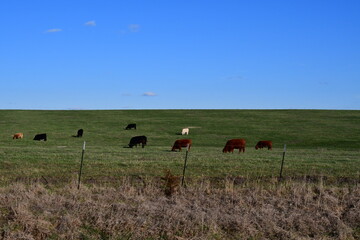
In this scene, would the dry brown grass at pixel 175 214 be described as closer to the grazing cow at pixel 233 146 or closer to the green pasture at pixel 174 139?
the green pasture at pixel 174 139

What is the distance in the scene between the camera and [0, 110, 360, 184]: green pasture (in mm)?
22656

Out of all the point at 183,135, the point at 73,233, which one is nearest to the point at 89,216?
the point at 73,233

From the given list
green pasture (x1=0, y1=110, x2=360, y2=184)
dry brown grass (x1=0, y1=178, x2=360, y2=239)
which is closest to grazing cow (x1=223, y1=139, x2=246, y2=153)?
green pasture (x1=0, y1=110, x2=360, y2=184)

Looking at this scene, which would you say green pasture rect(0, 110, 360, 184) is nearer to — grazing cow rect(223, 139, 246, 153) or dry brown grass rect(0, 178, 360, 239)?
grazing cow rect(223, 139, 246, 153)

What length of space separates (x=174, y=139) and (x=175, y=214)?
37.2 m

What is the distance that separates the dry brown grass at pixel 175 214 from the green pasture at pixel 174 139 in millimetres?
5085

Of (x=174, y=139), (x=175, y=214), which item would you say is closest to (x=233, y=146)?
(x=174, y=139)

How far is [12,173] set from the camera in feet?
70.8

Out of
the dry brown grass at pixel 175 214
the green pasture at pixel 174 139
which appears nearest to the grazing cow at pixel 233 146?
the green pasture at pixel 174 139

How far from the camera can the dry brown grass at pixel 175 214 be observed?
40.1ft

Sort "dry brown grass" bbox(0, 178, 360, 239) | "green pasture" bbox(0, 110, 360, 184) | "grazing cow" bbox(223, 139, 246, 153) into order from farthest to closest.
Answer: "grazing cow" bbox(223, 139, 246, 153) → "green pasture" bbox(0, 110, 360, 184) → "dry brown grass" bbox(0, 178, 360, 239)

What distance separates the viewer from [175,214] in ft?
42.6

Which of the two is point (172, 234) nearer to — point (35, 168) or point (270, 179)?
point (270, 179)

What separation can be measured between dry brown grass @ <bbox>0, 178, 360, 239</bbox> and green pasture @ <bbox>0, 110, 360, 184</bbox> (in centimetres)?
508
